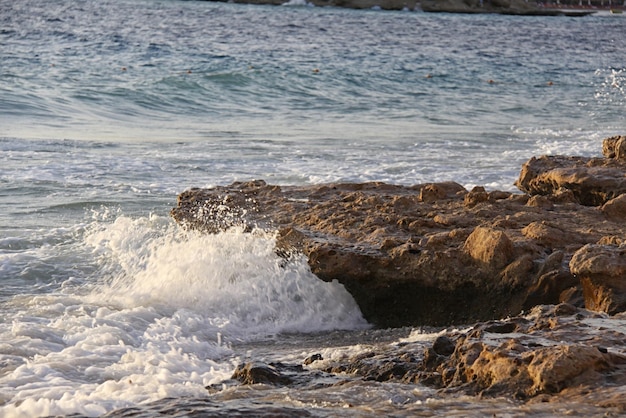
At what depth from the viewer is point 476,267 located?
15.1 feet

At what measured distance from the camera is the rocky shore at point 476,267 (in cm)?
316

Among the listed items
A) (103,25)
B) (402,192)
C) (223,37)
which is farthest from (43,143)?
(103,25)

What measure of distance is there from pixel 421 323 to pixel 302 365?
3.67 feet

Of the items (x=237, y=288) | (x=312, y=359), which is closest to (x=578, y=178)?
(x=237, y=288)

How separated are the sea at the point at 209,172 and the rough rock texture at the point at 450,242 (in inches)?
7.2

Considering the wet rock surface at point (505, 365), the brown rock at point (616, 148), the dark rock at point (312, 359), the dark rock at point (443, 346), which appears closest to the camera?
the wet rock surface at point (505, 365)

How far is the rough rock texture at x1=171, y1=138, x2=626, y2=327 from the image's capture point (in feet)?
14.5

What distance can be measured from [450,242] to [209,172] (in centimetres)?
520

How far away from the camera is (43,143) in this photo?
36.6ft

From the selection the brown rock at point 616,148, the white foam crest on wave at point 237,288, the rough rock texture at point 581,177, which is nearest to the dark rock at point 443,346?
the white foam crest on wave at point 237,288

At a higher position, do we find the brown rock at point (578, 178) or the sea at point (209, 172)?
the brown rock at point (578, 178)

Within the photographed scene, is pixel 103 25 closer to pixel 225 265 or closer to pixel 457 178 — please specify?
pixel 457 178

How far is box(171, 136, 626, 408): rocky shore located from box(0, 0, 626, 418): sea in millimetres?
135

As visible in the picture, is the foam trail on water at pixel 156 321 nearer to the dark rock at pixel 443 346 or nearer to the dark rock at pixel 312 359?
the dark rock at pixel 312 359
